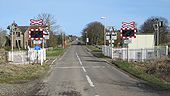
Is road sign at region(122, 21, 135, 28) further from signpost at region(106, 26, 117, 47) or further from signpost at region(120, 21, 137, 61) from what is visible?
signpost at region(106, 26, 117, 47)

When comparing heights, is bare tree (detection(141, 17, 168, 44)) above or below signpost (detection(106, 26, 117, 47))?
above

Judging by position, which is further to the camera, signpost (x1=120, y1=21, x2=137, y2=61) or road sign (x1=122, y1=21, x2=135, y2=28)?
signpost (x1=120, y1=21, x2=137, y2=61)

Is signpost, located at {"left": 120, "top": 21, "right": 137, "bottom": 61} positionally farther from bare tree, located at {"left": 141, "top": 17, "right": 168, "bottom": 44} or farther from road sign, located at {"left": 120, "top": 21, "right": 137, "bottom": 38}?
bare tree, located at {"left": 141, "top": 17, "right": 168, "bottom": 44}

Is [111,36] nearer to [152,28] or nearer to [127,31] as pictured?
[127,31]

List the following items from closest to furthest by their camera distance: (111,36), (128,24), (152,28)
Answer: (128,24) → (111,36) → (152,28)

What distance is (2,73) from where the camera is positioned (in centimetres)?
2367

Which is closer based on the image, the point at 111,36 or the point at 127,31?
the point at 127,31

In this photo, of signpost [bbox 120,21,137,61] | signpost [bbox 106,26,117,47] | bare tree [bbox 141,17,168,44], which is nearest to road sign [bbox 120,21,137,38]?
signpost [bbox 120,21,137,61]

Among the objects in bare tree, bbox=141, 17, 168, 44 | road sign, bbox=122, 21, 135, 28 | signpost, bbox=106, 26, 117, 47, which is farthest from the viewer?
bare tree, bbox=141, 17, 168, 44

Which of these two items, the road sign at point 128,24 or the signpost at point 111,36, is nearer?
the road sign at point 128,24

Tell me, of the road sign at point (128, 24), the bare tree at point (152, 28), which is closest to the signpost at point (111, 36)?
the road sign at point (128, 24)

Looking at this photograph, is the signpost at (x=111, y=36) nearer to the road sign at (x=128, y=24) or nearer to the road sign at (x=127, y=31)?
the road sign at (x=128, y=24)

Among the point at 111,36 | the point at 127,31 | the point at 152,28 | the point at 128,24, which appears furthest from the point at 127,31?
the point at 152,28

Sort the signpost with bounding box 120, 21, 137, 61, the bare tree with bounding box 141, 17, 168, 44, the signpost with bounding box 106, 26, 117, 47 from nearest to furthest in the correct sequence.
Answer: the signpost with bounding box 120, 21, 137, 61
the signpost with bounding box 106, 26, 117, 47
the bare tree with bounding box 141, 17, 168, 44
